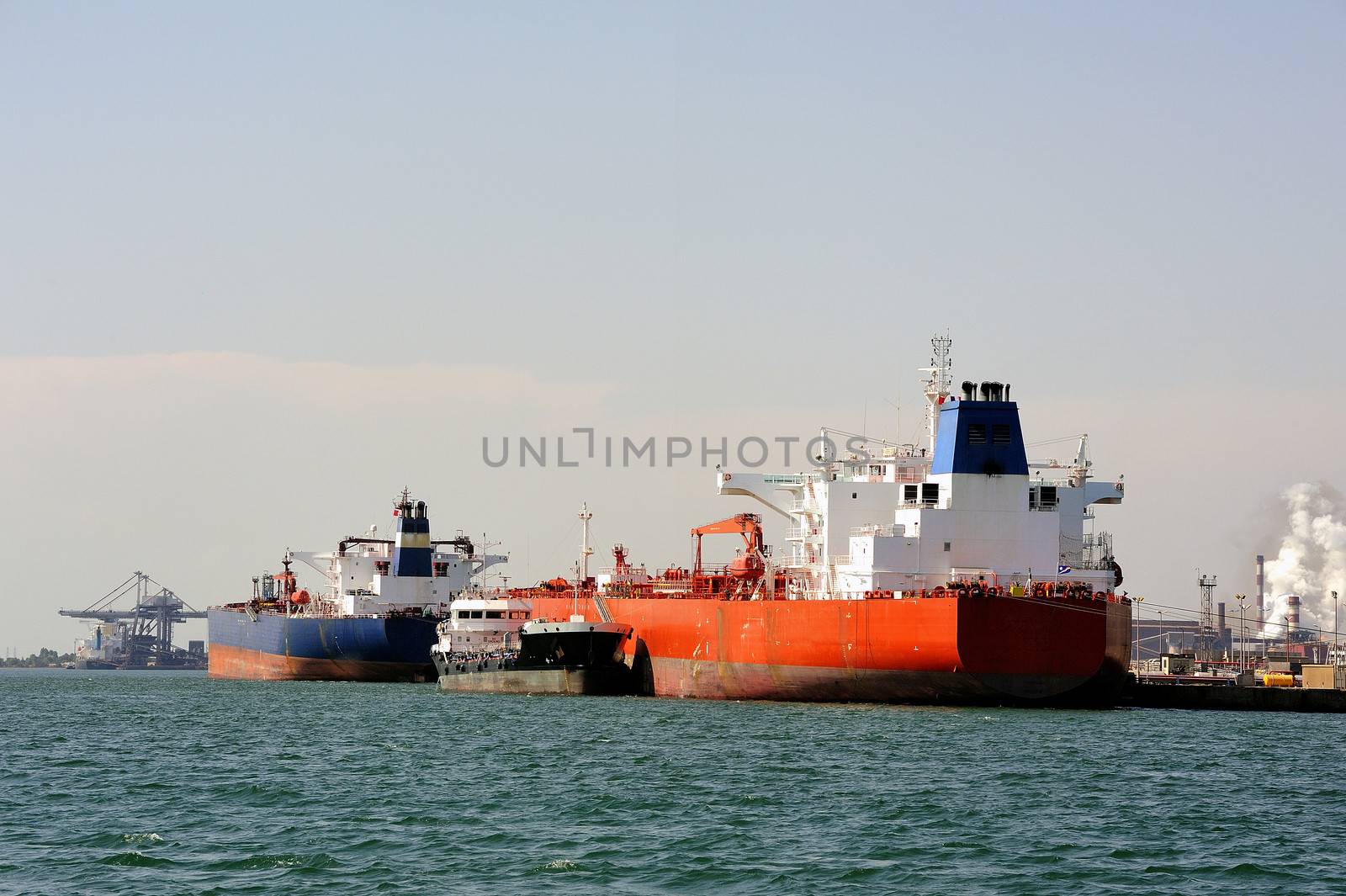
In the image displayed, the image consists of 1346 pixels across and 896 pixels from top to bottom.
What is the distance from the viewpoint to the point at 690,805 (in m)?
27.0

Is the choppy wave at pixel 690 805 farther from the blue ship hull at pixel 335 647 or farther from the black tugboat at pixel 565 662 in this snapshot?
the blue ship hull at pixel 335 647

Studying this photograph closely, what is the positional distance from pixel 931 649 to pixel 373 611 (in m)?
38.0

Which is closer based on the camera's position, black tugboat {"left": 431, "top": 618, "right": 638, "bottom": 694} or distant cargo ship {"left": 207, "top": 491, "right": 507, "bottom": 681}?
black tugboat {"left": 431, "top": 618, "right": 638, "bottom": 694}

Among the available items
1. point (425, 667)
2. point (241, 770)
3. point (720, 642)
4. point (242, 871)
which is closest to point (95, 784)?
point (241, 770)

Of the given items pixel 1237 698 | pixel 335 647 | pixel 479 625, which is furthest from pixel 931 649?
pixel 335 647

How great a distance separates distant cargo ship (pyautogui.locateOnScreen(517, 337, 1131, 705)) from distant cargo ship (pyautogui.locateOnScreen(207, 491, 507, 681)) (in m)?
19.9

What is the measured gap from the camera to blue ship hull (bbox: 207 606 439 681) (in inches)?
2751

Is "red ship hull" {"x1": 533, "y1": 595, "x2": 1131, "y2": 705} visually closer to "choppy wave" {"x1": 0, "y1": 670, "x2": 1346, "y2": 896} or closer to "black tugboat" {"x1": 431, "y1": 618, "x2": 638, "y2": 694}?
"choppy wave" {"x1": 0, "y1": 670, "x2": 1346, "y2": 896}

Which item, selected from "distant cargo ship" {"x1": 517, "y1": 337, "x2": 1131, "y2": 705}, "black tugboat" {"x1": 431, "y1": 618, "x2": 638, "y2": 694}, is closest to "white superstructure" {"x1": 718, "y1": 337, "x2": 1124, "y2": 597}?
"distant cargo ship" {"x1": 517, "y1": 337, "x2": 1131, "y2": 705}

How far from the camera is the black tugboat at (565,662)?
182 feet

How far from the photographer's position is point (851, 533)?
48406 millimetres

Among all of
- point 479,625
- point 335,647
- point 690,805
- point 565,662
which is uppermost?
point 479,625

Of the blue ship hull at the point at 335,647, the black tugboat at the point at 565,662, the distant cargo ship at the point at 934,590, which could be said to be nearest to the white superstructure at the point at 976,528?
the distant cargo ship at the point at 934,590

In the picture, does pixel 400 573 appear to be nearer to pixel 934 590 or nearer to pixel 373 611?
pixel 373 611
